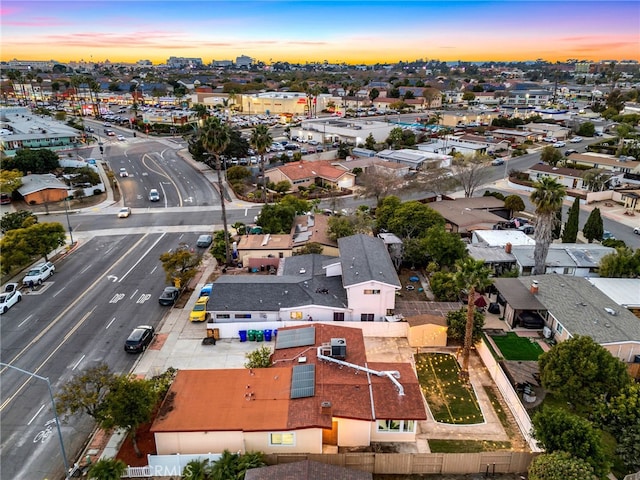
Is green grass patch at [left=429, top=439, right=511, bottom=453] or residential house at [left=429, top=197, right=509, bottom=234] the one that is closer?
green grass patch at [left=429, top=439, right=511, bottom=453]

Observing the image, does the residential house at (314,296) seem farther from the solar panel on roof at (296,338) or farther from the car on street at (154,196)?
the car on street at (154,196)

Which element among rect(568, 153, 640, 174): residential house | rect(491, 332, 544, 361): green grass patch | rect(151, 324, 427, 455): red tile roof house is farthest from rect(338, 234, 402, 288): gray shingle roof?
rect(568, 153, 640, 174): residential house

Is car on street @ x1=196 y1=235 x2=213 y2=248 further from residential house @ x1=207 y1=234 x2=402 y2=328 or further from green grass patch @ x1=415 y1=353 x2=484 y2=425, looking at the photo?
green grass patch @ x1=415 y1=353 x2=484 y2=425

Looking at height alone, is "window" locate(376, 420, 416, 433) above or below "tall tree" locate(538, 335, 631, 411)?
below

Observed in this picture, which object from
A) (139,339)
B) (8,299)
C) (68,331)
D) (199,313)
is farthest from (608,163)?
(8,299)

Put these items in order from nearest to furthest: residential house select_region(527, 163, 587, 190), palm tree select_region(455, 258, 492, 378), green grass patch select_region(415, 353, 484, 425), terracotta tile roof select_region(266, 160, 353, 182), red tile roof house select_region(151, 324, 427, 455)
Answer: red tile roof house select_region(151, 324, 427, 455), green grass patch select_region(415, 353, 484, 425), palm tree select_region(455, 258, 492, 378), residential house select_region(527, 163, 587, 190), terracotta tile roof select_region(266, 160, 353, 182)

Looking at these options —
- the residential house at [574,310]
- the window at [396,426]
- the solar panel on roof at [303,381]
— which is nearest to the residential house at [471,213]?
the residential house at [574,310]

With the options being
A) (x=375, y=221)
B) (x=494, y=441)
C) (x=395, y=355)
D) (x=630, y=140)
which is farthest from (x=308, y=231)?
(x=630, y=140)

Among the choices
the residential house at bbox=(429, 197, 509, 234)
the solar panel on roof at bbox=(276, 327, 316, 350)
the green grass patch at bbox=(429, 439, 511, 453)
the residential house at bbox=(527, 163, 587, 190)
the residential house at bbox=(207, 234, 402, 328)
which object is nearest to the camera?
the green grass patch at bbox=(429, 439, 511, 453)
